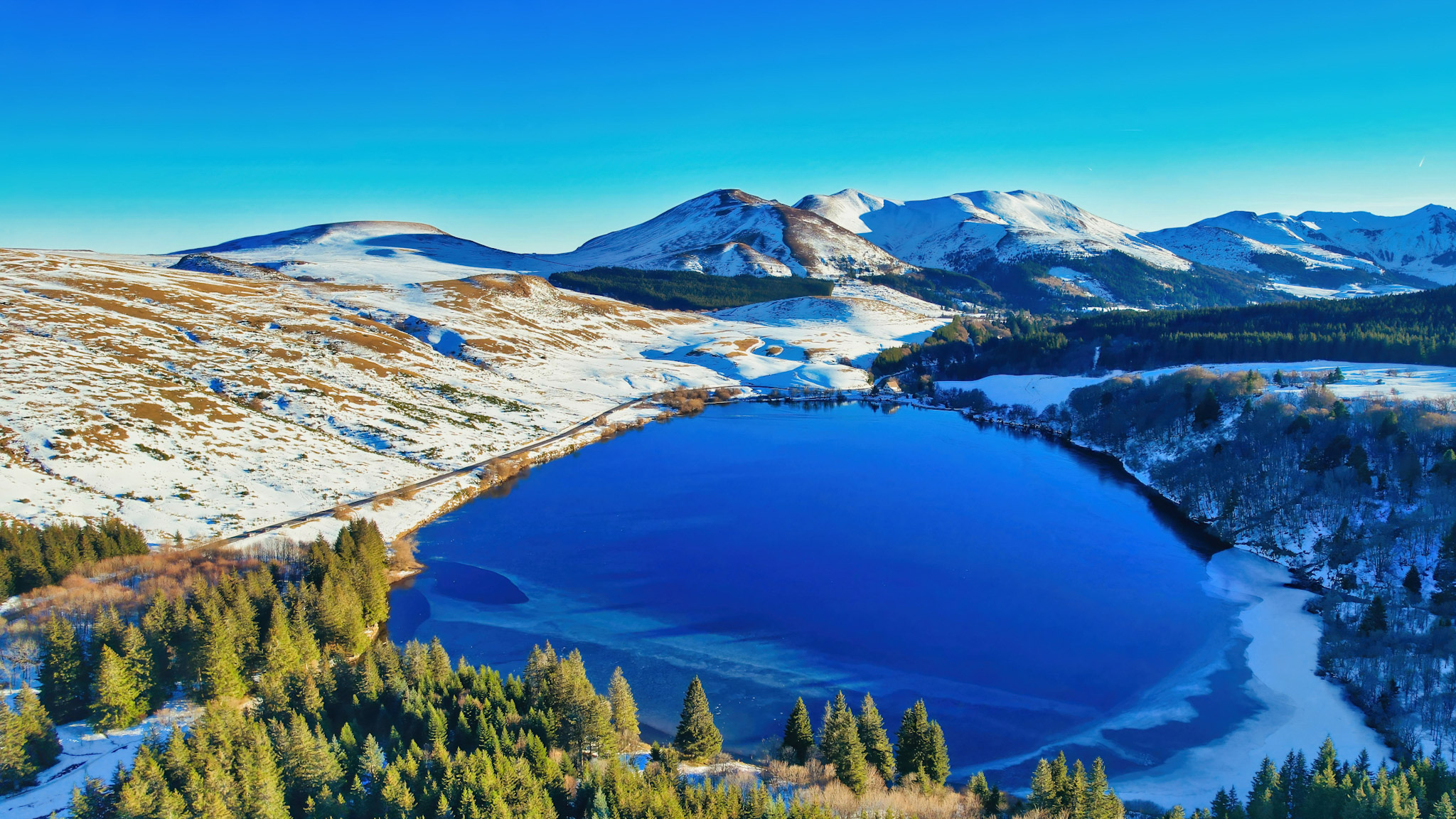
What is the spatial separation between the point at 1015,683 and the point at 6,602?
162 ft

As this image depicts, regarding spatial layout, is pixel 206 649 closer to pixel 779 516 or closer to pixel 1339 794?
pixel 779 516

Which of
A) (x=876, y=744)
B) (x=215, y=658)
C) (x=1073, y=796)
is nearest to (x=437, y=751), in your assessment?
(x=215, y=658)

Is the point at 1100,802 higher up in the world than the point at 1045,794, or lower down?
higher up

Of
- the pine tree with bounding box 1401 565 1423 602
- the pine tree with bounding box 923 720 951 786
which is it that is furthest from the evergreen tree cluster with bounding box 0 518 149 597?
the pine tree with bounding box 1401 565 1423 602

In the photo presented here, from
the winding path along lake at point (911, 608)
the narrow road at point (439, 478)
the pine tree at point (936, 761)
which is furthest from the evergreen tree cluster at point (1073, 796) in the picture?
the narrow road at point (439, 478)

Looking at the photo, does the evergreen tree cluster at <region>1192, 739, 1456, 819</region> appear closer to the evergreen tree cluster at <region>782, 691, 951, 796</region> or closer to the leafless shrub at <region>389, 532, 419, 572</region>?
the evergreen tree cluster at <region>782, 691, 951, 796</region>

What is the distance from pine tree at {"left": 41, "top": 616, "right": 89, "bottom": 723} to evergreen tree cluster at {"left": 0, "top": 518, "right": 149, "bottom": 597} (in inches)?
442

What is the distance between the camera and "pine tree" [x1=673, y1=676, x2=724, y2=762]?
88.9 feet

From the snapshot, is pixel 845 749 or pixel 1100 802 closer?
pixel 1100 802

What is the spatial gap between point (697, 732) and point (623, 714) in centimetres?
319

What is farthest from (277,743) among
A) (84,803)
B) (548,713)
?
(548,713)

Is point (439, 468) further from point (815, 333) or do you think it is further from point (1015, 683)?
point (815, 333)

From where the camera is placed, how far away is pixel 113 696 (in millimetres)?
27094

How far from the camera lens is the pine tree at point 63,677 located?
90.1 feet
